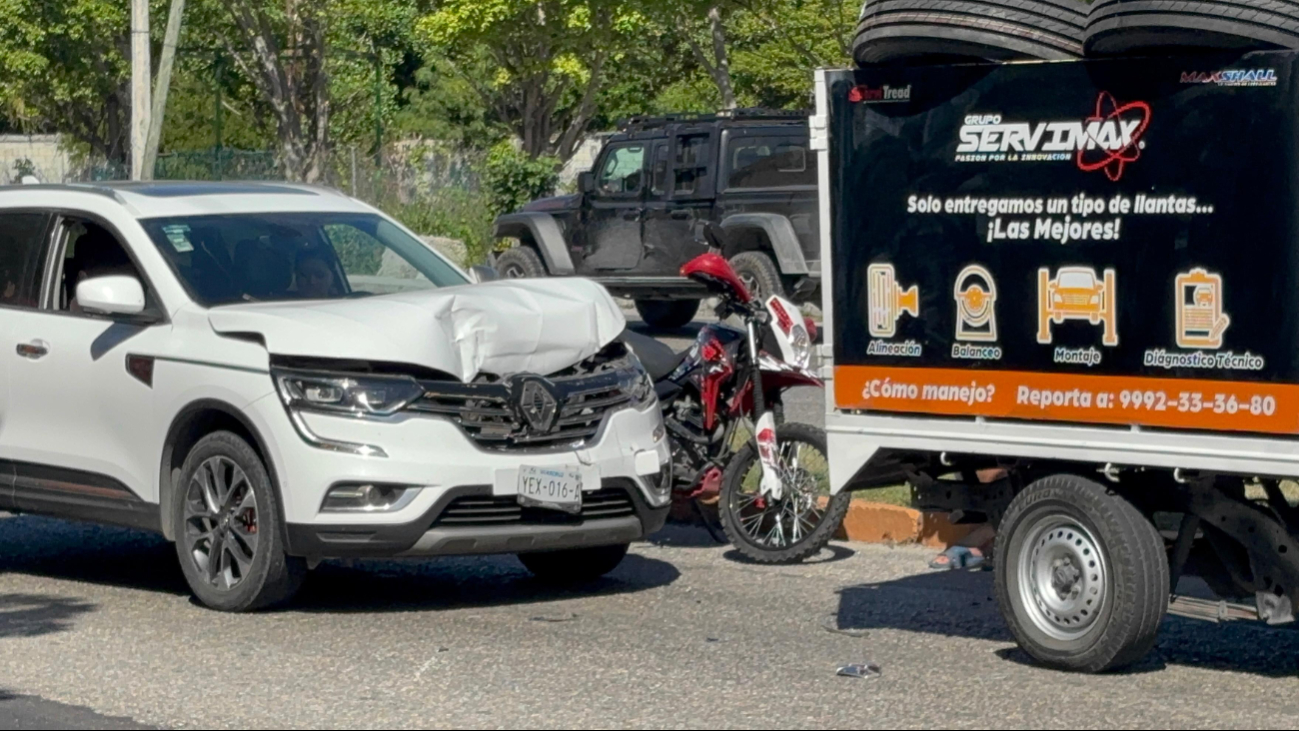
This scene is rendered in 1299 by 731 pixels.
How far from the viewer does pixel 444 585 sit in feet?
31.1

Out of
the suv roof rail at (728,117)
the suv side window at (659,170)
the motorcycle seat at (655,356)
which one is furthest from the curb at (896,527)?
the suv side window at (659,170)

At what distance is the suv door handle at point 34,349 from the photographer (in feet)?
30.7

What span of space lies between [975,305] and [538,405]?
207 cm

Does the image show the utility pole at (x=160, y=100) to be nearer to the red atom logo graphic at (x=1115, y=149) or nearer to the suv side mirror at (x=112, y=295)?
the suv side mirror at (x=112, y=295)

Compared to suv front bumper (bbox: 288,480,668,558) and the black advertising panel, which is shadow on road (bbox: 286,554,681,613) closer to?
suv front bumper (bbox: 288,480,668,558)

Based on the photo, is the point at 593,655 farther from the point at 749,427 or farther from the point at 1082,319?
the point at 749,427

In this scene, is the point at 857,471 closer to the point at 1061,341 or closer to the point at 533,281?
the point at 1061,341

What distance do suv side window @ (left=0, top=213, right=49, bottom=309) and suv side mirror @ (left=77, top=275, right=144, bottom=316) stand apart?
797 millimetres

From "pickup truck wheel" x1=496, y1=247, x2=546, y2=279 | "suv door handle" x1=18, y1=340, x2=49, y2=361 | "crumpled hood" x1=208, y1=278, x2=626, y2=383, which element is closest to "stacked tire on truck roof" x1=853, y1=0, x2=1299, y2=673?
"crumpled hood" x1=208, y1=278, x2=626, y2=383

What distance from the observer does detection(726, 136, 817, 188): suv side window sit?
20812mm

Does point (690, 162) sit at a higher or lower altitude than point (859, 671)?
higher

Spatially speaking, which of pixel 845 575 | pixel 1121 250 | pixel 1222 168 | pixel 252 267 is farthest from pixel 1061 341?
pixel 252 267

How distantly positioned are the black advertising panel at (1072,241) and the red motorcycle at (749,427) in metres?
1.92

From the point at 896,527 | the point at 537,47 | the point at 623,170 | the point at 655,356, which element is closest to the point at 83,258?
the point at 655,356
